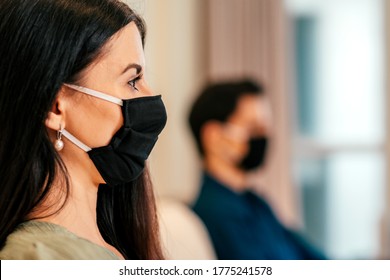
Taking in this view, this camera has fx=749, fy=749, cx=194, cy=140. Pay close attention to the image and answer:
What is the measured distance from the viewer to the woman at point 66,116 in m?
0.71

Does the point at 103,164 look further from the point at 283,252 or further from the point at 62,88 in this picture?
the point at 283,252

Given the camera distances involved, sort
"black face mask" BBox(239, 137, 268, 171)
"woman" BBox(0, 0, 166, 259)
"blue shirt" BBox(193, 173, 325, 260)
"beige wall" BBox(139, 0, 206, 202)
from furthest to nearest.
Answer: "beige wall" BBox(139, 0, 206, 202) → "black face mask" BBox(239, 137, 268, 171) → "blue shirt" BBox(193, 173, 325, 260) → "woman" BBox(0, 0, 166, 259)

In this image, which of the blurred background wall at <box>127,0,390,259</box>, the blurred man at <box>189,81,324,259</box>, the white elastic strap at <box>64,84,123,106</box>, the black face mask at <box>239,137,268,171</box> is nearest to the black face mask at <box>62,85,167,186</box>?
the white elastic strap at <box>64,84,123,106</box>

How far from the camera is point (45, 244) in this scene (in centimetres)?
73

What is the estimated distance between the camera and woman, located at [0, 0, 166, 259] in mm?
714

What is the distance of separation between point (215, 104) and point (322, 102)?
1774 millimetres

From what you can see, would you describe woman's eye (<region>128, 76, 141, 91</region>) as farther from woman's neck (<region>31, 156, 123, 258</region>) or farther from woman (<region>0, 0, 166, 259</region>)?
woman's neck (<region>31, 156, 123, 258</region>)

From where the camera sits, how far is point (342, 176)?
385cm

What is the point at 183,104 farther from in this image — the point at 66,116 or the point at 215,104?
the point at 66,116

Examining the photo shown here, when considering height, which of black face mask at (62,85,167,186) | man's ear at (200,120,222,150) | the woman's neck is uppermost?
black face mask at (62,85,167,186)

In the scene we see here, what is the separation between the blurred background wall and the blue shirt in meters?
1.14

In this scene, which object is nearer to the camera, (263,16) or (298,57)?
(263,16)

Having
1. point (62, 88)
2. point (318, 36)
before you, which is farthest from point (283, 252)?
point (318, 36)

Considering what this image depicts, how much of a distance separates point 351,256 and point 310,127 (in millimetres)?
686
